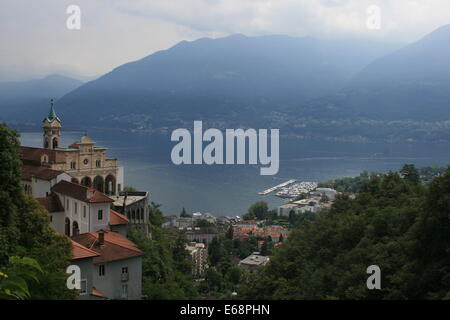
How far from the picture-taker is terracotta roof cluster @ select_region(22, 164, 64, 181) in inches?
418

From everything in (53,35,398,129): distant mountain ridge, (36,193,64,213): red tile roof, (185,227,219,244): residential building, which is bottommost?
(185,227,219,244): residential building

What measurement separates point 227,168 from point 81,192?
120ft

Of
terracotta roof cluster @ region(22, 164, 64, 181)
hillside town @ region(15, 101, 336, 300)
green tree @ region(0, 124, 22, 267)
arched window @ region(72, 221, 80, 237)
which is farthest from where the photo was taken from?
terracotta roof cluster @ region(22, 164, 64, 181)

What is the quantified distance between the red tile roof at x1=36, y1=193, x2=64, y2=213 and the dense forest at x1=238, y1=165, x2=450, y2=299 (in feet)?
12.3

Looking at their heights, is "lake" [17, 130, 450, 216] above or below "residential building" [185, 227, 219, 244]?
above

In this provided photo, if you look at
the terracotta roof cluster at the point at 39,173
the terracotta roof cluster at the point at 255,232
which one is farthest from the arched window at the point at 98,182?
the terracotta roof cluster at the point at 255,232

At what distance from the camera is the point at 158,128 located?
51.2 m

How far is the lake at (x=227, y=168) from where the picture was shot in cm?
3238

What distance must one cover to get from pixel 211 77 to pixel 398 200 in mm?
37299

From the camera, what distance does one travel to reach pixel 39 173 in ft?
35.4

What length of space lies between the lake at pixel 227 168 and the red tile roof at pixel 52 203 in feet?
57.6

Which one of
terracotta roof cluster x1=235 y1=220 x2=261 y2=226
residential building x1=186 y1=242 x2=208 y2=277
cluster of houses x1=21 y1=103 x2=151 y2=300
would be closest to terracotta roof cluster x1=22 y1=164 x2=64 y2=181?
cluster of houses x1=21 y1=103 x2=151 y2=300

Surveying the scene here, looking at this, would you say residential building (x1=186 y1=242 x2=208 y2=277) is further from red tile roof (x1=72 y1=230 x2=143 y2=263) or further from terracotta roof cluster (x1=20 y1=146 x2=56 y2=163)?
red tile roof (x1=72 y1=230 x2=143 y2=263)

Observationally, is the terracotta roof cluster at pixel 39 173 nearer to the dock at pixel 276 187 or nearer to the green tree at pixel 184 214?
the green tree at pixel 184 214
